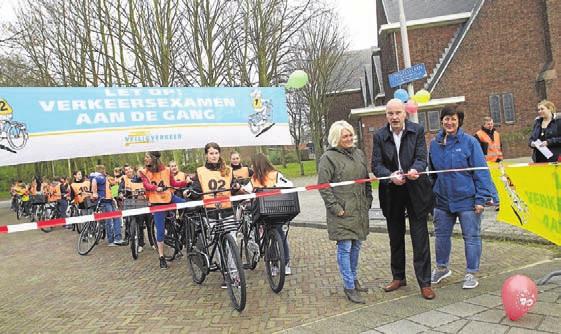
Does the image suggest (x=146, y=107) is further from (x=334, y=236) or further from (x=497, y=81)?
(x=497, y=81)

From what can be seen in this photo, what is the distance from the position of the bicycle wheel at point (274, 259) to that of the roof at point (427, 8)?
29.5 meters

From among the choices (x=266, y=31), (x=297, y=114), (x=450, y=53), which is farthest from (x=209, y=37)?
(x=297, y=114)

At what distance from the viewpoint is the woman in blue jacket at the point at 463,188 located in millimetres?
4793

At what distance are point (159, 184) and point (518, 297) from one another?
524 cm

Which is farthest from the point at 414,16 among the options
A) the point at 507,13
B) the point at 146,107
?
the point at 146,107

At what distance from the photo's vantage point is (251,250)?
619 cm

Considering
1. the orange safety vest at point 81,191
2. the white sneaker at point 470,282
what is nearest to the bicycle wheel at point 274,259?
the white sneaker at point 470,282

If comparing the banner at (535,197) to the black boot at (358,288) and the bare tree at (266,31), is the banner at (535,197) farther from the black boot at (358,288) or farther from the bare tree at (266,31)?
the bare tree at (266,31)

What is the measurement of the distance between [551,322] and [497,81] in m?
28.2

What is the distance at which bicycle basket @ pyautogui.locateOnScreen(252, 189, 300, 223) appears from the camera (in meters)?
5.55

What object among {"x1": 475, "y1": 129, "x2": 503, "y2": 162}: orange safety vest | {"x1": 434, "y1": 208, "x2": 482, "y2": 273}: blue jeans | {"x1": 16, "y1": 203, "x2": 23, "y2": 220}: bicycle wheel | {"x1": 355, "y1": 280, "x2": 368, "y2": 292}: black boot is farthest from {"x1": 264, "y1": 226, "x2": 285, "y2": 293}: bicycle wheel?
{"x1": 16, "y1": 203, "x2": 23, "y2": 220}: bicycle wheel

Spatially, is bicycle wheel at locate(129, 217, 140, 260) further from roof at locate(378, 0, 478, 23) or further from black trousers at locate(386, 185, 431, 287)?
roof at locate(378, 0, 478, 23)

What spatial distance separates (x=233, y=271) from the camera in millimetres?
4918

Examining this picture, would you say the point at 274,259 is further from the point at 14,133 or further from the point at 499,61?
the point at 499,61
